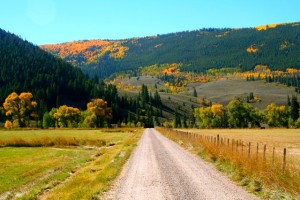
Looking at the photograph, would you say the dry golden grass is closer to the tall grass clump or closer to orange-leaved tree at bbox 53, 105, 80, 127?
the tall grass clump

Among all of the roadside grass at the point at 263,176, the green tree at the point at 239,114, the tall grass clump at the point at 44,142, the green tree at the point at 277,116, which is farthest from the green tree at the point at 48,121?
the roadside grass at the point at 263,176

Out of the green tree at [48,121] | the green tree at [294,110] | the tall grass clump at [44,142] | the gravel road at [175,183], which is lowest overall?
the tall grass clump at [44,142]

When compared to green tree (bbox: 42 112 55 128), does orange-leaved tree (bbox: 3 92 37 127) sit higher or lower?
higher

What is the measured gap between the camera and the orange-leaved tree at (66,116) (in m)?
171

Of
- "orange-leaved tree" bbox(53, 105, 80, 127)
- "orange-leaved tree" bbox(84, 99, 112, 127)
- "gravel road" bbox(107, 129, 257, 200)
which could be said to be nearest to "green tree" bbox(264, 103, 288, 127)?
"orange-leaved tree" bbox(84, 99, 112, 127)

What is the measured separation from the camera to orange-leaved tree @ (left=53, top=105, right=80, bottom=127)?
560 ft

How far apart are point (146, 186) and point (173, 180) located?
100 inches

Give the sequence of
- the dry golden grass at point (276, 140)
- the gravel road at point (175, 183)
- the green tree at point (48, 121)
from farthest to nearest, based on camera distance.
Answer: the green tree at point (48, 121) → the dry golden grass at point (276, 140) → the gravel road at point (175, 183)

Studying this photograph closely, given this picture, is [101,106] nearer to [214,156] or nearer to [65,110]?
[65,110]

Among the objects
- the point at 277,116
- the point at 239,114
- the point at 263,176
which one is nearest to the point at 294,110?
the point at 277,116

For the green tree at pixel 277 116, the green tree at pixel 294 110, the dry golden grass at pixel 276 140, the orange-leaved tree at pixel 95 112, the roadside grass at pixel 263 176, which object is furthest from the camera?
the green tree at pixel 277 116

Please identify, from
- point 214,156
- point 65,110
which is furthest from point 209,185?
point 65,110

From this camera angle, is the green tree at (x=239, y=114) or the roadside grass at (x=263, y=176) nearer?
the roadside grass at (x=263, y=176)

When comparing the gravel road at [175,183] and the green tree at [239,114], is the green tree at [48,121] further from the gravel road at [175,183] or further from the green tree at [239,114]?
the gravel road at [175,183]
